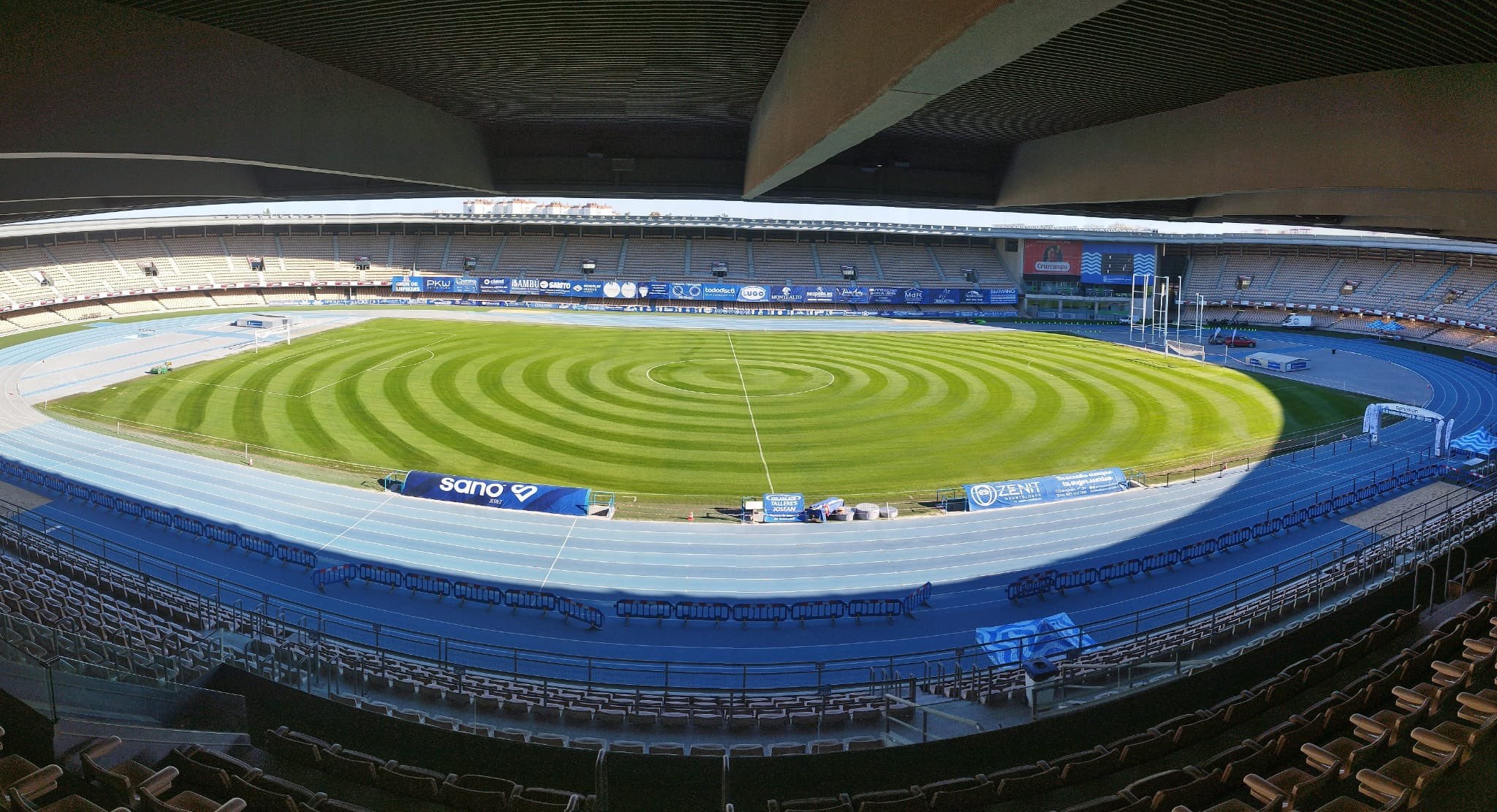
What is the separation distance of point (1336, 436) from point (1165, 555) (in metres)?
15.8

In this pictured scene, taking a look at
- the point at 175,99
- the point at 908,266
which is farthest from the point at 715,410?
the point at 908,266

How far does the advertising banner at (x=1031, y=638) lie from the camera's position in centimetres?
1393

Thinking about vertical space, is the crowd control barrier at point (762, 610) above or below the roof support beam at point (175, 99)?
below

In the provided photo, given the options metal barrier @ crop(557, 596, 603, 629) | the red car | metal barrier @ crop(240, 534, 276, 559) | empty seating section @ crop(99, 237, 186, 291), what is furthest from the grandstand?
metal barrier @ crop(557, 596, 603, 629)

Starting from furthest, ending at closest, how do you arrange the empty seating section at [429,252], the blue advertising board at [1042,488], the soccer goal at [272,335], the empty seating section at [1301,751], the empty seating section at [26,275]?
the empty seating section at [429,252] < the empty seating section at [26,275] < the soccer goal at [272,335] < the blue advertising board at [1042,488] < the empty seating section at [1301,751]

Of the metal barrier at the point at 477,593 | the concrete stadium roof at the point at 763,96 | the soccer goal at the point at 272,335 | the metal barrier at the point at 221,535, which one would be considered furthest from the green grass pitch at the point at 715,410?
the concrete stadium roof at the point at 763,96

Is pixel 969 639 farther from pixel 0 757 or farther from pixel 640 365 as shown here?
pixel 640 365

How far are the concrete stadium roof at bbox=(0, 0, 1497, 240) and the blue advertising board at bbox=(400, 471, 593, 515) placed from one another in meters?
14.4

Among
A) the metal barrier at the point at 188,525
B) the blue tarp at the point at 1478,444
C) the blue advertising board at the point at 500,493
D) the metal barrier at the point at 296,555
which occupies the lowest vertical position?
the metal barrier at the point at 296,555

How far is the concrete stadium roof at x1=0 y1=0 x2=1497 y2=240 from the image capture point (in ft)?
12.8

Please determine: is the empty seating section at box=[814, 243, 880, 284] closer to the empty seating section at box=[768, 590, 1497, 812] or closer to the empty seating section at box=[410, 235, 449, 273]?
the empty seating section at box=[410, 235, 449, 273]

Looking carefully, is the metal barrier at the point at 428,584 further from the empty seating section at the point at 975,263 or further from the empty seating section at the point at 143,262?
the empty seating section at the point at 975,263

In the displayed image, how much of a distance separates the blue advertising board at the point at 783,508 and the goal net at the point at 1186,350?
34114mm

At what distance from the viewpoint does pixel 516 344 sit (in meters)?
45.5
